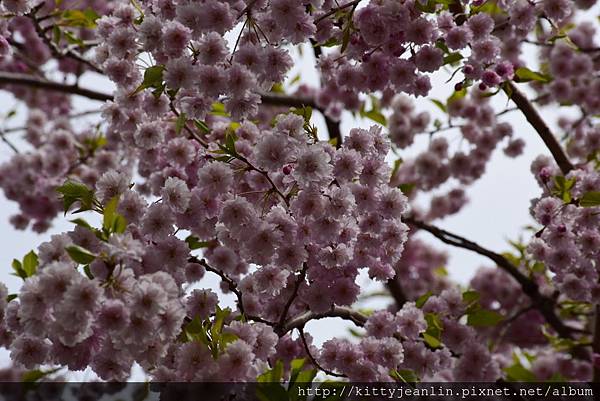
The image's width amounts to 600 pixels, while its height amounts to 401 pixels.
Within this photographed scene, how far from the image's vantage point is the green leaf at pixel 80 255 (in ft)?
6.40

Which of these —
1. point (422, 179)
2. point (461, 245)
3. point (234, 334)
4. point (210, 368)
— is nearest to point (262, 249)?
point (234, 334)

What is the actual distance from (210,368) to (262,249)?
59cm

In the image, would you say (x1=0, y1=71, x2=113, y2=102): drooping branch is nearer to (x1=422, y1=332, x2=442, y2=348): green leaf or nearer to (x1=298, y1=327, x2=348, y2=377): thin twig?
(x1=298, y1=327, x2=348, y2=377): thin twig

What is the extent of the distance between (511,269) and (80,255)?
3312 mm

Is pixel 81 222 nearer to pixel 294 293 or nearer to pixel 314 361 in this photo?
pixel 294 293

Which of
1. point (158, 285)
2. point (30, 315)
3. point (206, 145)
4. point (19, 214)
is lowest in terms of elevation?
point (30, 315)

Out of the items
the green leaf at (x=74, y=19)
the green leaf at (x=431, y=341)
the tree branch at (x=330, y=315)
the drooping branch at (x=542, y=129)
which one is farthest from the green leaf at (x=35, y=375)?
the drooping branch at (x=542, y=129)

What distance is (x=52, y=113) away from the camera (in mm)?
7906

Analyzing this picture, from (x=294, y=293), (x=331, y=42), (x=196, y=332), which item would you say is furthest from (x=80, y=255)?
(x=331, y=42)

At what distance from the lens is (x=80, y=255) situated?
197 centimetres

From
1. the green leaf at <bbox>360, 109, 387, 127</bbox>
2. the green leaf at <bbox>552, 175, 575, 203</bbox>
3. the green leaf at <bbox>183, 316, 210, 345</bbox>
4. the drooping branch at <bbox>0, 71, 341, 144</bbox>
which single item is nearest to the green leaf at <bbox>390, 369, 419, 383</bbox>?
the green leaf at <bbox>183, 316, 210, 345</bbox>

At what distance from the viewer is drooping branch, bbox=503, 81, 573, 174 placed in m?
3.78

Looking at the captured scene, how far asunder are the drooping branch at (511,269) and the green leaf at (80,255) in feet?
8.74

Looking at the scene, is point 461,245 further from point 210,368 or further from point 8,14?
point 8,14
